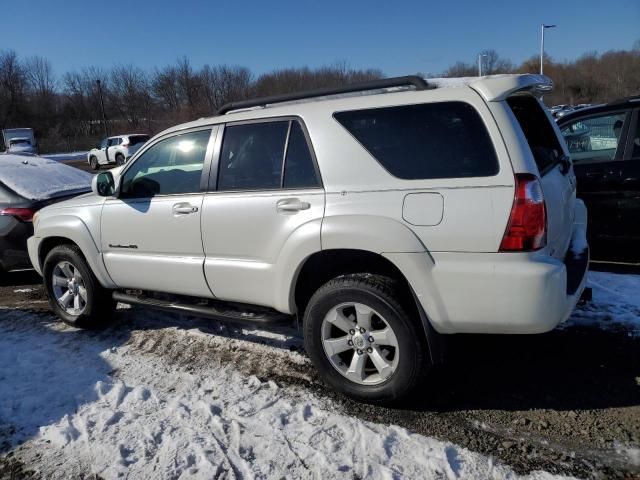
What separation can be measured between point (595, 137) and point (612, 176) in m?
0.60

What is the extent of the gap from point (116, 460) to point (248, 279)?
4.46 feet

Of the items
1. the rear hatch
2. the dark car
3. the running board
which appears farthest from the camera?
the dark car

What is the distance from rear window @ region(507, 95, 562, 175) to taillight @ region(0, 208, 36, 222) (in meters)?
5.31

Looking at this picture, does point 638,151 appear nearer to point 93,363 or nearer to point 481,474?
point 481,474

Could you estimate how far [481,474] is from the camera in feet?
8.38

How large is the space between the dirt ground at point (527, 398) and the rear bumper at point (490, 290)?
1.91 feet

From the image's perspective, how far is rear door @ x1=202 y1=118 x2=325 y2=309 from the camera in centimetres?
329

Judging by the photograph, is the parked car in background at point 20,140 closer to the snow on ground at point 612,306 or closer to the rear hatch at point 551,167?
the snow on ground at point 612,306

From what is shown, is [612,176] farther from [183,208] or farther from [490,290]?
[183,208]

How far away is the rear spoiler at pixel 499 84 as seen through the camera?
2.83m

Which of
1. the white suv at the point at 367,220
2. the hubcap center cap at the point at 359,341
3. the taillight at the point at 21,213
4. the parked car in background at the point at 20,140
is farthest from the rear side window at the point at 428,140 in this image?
the parked car in background at the point at 20,140

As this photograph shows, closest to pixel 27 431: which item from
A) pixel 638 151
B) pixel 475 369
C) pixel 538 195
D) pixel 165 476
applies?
pixel 165 476

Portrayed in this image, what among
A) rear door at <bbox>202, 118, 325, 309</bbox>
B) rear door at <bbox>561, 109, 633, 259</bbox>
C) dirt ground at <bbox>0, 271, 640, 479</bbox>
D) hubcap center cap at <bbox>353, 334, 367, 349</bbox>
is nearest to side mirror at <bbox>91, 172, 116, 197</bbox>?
rear door at <bbox>202, 118, 325, 309</bbox>

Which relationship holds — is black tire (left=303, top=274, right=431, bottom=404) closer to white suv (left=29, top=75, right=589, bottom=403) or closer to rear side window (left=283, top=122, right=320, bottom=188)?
white suv (left=29, top=75, right=589, bottom=403)
